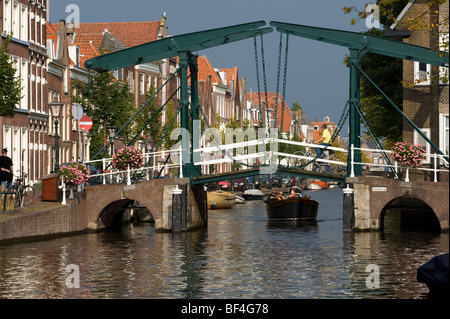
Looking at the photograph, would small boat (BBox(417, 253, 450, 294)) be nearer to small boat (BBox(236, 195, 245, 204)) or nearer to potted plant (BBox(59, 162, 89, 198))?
potted plant (BBox(59, 162, 89, 198))

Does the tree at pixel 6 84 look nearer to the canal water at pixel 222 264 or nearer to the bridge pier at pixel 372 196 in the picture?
the canal water at pixel 222 264

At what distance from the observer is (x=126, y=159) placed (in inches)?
1201

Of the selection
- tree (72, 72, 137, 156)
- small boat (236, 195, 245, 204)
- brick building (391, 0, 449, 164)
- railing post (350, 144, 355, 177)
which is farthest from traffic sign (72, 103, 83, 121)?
small boat (236, 195, 245, 204)

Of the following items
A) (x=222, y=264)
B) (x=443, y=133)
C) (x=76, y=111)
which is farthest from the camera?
(x=76, y=111)

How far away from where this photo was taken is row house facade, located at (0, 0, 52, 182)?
1513 inches

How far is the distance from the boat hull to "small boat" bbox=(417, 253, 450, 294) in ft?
77.2

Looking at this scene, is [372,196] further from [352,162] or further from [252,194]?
[252,194]

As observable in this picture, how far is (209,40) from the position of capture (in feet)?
99.0

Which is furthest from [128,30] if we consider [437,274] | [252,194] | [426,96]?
[437,274]

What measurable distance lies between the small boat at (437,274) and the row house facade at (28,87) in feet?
82.5

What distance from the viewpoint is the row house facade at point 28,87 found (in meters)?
38.4

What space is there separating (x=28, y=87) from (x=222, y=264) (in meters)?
22.0

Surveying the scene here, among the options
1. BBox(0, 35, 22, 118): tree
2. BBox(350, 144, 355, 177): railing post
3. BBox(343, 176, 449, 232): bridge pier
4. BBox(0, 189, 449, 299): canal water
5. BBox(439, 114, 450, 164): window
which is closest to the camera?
BBox(0, 189, 449, 299): canal water
